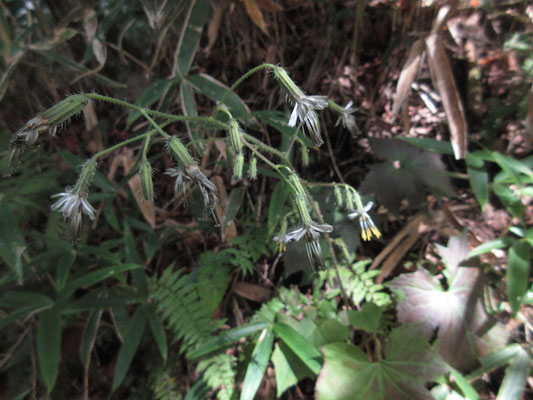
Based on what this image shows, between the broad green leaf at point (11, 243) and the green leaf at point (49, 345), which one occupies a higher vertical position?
the broad green leaf at point (11, 243)

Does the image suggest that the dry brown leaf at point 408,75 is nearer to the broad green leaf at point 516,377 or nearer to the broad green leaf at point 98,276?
the broad green leaf at point 516,377

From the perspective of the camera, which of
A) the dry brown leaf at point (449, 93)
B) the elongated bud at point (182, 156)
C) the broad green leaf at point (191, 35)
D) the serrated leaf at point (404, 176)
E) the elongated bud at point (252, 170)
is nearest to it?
the elongated bud at point (182, 156)

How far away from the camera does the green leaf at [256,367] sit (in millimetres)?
1381

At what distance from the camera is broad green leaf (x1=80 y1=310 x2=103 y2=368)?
1646 millimetres

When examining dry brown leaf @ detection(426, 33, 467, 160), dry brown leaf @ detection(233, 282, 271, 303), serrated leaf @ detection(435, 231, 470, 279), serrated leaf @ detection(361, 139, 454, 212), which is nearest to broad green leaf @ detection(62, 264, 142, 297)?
dry brown leaf @ detection(233, 282, 271, 303)

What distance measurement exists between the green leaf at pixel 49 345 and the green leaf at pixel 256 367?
2.65 ft

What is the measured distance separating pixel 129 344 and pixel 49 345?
0.33m

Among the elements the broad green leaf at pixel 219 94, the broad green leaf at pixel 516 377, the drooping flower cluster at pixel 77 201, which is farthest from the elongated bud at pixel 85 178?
the broad green leaf at pixel 516 377

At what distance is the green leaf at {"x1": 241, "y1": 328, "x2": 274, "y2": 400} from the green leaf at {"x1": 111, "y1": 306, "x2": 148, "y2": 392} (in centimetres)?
53

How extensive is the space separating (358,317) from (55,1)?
2623 mm

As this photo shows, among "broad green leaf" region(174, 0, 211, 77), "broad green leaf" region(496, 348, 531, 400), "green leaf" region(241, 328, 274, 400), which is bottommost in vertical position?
"broad green leaf" region(496, 348, 531, 400)

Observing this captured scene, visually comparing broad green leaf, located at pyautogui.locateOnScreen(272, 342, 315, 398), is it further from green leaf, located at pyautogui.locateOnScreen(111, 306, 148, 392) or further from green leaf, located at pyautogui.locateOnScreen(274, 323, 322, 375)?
green leaf, located at pyautogui.locateOnScreen(111, 306, 148, 392)

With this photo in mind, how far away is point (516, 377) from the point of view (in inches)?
57.1

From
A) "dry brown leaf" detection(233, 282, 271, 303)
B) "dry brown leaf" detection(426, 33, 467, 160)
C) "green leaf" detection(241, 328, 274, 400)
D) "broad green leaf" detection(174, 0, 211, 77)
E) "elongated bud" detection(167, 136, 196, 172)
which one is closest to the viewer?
"elongated bud" detection(167, 136, 196, 172)
